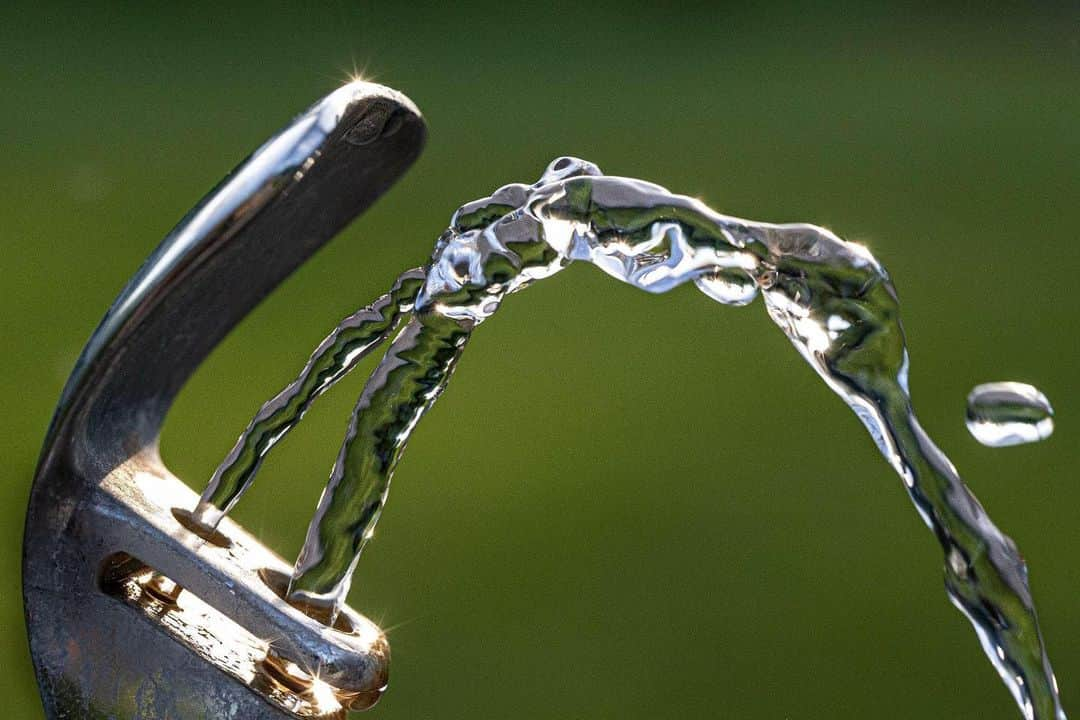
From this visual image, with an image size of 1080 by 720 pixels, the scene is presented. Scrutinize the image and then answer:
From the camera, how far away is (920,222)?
623 cm

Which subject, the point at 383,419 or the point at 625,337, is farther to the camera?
the point at 625,337

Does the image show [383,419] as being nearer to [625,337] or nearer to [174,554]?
→ [174,554]

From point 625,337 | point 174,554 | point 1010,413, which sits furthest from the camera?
point 625,337

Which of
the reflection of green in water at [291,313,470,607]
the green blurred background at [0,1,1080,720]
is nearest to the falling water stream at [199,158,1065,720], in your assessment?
the reflection of green in water at [291,313,470,607]

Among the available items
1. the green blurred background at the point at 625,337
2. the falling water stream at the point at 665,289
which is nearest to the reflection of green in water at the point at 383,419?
the falling water stream at the point at 665,289

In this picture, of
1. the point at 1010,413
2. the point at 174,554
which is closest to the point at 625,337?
the point at 1010,413

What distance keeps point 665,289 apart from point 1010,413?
0.68 ft

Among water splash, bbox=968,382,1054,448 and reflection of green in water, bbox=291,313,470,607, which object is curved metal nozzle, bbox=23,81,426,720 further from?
water splash, bbox=968,382,1054,448

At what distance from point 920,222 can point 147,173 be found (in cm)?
360

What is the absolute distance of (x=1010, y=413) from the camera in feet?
2.41

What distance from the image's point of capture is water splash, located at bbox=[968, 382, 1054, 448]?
0.73 metres

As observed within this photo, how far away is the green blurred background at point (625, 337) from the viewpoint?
9.21 ft

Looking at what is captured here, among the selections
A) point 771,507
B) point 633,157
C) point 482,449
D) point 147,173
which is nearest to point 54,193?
point 147,173

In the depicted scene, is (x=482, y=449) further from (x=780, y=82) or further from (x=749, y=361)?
(x=780, y=82)
